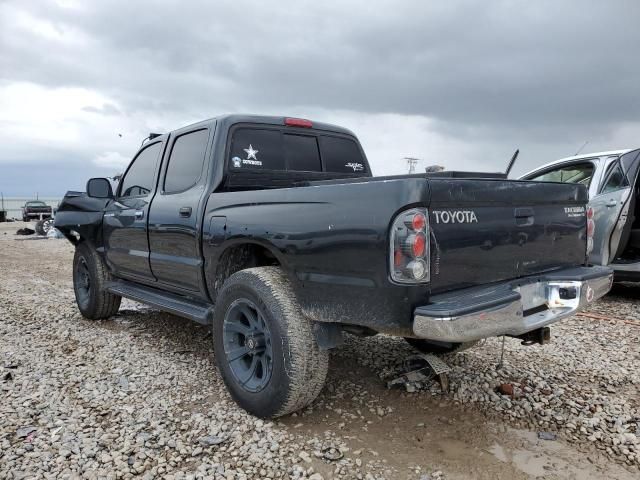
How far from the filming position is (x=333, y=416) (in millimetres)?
3125

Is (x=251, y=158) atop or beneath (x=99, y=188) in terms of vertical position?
atop

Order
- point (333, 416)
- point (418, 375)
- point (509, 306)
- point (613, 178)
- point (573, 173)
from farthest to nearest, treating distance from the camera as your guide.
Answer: point (573, 173) → point (613, 178) → point (418, 375) → point (333, 416) → point (509, 306)

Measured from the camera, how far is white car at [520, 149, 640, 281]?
5883 millimetres

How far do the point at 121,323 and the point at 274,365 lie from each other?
319 cm

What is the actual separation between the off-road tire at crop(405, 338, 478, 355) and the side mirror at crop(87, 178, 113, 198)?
3388 mm

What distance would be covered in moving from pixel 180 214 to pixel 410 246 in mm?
2110

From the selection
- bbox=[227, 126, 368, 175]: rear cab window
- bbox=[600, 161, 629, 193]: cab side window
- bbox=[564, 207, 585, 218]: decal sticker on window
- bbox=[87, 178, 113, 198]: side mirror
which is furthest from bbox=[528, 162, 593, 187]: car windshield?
bbox=[87, 178, 113, 198]: side mirror

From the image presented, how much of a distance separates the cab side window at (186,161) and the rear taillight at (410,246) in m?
2.01

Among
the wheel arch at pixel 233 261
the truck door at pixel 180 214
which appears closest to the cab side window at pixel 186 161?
the truck door at pixel 180 214

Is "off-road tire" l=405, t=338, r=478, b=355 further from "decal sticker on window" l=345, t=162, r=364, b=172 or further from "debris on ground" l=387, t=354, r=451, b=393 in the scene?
"decal sticker on window" l=345, t=162, r=364, b=172

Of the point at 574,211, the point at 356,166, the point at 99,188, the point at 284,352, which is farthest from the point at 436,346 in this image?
the point at 99,188

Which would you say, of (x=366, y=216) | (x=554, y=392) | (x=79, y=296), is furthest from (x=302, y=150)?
(x=79, y=296)

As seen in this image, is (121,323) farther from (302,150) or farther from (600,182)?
(600,182)

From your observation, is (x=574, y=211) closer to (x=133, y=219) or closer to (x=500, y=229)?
(x=500, y=229)
